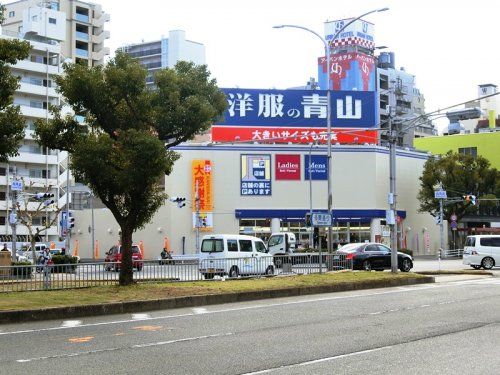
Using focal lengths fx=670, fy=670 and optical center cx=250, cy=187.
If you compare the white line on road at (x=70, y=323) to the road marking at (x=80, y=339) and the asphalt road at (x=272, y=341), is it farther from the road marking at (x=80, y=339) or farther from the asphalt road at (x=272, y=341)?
the road marking at (x=80, y=339)

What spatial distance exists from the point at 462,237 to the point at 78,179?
198 ft

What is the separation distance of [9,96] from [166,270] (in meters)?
8.83

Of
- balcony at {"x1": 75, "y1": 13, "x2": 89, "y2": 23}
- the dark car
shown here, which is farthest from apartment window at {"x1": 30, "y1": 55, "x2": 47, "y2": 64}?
the dark car

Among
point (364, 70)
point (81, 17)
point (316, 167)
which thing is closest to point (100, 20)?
point (81, 17)

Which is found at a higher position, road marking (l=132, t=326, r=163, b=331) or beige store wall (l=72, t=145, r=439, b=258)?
beige store wall (l=72, t=145, r=439, b=258)

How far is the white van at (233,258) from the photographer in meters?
25.2

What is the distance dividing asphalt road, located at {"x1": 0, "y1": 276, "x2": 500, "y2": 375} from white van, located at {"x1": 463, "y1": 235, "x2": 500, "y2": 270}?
2080cm

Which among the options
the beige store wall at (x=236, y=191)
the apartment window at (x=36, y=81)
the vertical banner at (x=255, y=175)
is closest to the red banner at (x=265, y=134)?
the beige store wall at (x=236, y=191)

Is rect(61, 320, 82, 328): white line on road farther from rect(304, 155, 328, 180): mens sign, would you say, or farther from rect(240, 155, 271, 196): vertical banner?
rect(304, 155, 328, 180): mens sign

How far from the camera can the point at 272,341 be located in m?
→ 11.4

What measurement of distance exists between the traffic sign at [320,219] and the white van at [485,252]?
13.8 metres

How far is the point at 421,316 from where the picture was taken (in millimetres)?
14875

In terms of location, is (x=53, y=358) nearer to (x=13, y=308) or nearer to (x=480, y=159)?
(x=13, y=308)

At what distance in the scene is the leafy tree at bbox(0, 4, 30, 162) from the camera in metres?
16.6
